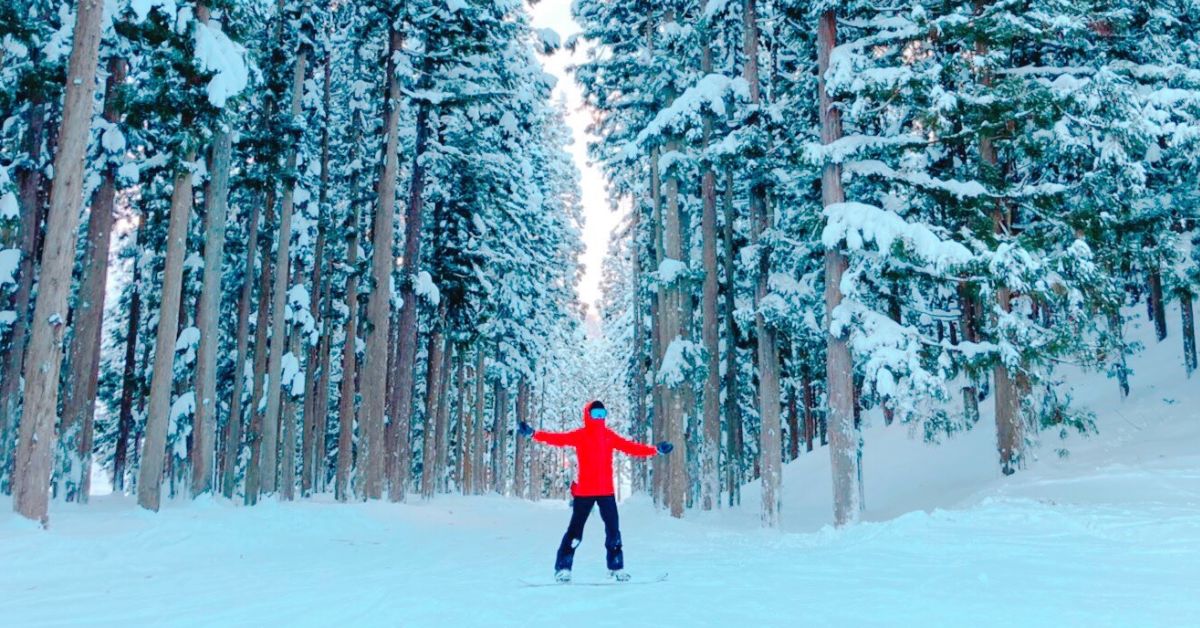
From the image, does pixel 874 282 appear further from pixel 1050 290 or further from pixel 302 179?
pixel 302 179

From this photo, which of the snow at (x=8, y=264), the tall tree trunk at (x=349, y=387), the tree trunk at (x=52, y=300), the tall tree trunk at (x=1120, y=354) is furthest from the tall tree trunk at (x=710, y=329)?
the snow at (x=8, y=264)

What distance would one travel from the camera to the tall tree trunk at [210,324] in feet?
48.9

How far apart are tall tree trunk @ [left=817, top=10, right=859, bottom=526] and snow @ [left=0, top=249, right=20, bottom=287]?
16967 millimetres

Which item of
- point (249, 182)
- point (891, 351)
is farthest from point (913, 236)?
point (249, 182)

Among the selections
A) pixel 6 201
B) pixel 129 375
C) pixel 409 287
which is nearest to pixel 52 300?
pixel 6 201

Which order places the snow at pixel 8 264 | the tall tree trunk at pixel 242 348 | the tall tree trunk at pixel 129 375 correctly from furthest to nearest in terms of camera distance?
the tall tree trunk at pixel 129 375 < the tall tree trunk at pixel 242 348 < the snow at pixel 8 264

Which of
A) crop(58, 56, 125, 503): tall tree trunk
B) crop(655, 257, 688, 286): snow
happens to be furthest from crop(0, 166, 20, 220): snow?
crop(655, 257, 688, 286): snow

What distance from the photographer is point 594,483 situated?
25.3ft

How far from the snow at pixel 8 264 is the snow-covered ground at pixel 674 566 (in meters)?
6.58

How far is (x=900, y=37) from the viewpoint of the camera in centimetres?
1367

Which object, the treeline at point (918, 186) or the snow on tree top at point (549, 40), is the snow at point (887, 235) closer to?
the treeline at point (918, 186)

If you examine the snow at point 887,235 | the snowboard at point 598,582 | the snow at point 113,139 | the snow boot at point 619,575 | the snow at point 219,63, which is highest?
the snow at point 219,63

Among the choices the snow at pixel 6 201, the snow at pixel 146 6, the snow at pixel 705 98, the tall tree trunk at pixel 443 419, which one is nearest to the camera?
the snow at pixel 146 6

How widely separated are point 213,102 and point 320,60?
30.8ft
